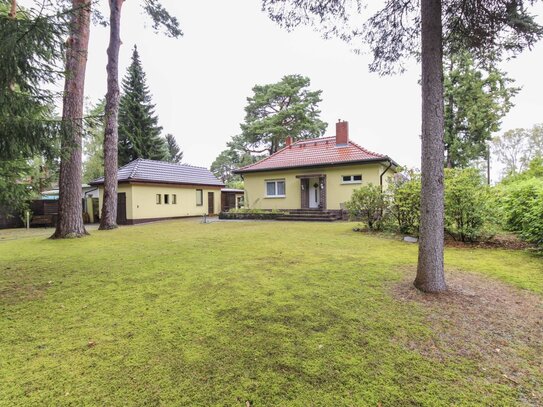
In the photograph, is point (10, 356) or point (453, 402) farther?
point (10, 356)

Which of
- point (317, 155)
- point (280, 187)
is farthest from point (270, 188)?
point (317, 155)

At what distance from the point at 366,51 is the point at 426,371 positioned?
5729mm

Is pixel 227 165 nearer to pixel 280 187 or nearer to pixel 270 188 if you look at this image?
pixel 270 188

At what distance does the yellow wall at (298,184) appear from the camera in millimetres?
16016

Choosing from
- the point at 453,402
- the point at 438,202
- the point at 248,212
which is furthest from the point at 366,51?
the point at 248,212

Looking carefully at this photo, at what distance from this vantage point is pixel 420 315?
3119mm

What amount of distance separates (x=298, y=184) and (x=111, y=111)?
11.0m

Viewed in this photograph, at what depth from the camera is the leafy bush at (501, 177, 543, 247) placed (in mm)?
6090

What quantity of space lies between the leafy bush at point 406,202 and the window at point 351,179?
260 inches

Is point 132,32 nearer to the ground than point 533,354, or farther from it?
farther from it

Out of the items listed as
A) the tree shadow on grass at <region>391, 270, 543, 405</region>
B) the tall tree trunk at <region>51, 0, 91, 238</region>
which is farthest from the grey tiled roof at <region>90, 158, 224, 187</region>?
the tree shadow on grass at <region>391, 270, 543, 405</region>

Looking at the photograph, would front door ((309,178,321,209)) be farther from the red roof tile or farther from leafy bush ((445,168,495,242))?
leafy bush ((445,168,495,242))

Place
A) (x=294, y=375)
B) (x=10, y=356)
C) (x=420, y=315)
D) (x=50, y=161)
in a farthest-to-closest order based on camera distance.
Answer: (x=50, y=161), (x=420, y=315), (x=10, y=356), (x=294, y=375)

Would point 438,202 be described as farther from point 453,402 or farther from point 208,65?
Answer: point 208,65
